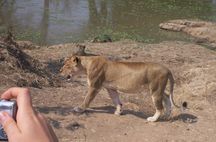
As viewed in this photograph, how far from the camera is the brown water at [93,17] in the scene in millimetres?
17016

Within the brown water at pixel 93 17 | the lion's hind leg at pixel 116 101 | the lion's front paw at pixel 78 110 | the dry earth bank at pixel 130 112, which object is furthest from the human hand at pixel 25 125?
the brown water at pixel 93 17

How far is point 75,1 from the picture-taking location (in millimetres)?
23328

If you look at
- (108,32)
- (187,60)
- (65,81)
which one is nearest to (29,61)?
(65,81)

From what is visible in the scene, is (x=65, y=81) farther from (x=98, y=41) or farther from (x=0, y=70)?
(x=98, y=41)

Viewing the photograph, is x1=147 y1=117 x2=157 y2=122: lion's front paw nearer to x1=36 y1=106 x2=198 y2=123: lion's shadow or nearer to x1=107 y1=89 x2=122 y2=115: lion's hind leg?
x1=36 y1=106 x2=198 y2=123: lion's shadow

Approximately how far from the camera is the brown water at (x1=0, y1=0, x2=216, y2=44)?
1702cm

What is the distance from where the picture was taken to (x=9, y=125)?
54.4 inches

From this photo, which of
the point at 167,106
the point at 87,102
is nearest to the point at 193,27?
the point at 167,106

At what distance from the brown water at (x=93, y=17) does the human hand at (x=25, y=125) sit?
13361 mm

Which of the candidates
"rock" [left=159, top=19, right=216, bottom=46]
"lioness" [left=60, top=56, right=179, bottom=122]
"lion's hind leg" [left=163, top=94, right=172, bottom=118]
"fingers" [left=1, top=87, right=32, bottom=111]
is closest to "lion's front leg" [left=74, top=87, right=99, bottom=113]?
"lioness" [left=60, top=56, right=179, bottom=122]

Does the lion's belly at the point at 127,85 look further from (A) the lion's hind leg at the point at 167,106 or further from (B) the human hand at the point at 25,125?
(B) the human hand at the point at 25,125

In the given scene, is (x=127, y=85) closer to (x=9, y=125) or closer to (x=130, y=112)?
(x=130, y=112)

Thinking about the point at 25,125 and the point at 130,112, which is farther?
the point at 130,112

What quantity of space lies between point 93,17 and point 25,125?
758 inches
